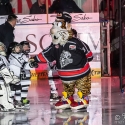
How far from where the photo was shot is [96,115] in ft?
29.8

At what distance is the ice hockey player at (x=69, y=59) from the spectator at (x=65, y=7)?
6103 mm

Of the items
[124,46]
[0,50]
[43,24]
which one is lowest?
[124,46]

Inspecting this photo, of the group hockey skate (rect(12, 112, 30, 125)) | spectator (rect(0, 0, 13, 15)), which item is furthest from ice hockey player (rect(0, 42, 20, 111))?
spectator (rect(0, 0, 13, 15))

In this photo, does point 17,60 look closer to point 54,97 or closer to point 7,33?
point 54,97

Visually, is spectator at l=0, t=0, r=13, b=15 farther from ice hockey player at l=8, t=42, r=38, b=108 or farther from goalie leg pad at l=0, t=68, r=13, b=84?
goalie leg pad at l=0, t=68, r=13, b=84

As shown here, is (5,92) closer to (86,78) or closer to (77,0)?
(86,78)

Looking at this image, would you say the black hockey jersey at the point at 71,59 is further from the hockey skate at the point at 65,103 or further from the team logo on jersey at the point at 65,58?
the hockey skate at the point at 65,103

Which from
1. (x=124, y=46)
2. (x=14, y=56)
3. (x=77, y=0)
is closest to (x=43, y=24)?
(x=77, y=0)

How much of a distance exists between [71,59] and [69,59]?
3cm

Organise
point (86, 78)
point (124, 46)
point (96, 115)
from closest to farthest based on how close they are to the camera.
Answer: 1. point (96, 115)
2. point (86, 78)
3. point (124, 46)

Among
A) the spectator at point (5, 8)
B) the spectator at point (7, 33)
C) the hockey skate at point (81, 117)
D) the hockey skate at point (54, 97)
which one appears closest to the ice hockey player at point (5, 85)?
the hockey skate at point (81, 117)

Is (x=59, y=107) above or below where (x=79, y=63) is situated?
below

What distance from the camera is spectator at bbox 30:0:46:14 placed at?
52.3 feet

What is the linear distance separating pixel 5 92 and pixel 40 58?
2.55ft
